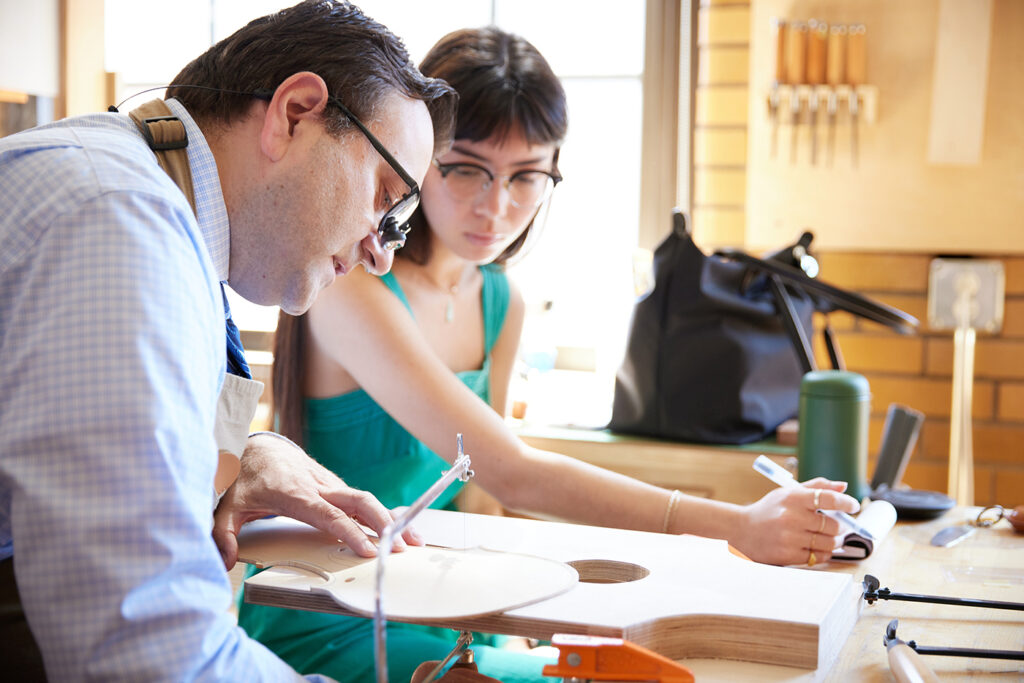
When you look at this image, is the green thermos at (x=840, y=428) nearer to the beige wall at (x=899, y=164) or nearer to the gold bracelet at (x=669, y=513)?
the gold bracelet at (x=669, y=513)

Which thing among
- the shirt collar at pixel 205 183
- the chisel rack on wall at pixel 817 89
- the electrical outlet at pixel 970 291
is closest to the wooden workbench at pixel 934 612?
the shirt collar at pixel 205 183

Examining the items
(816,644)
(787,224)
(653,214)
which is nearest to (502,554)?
(816,644)

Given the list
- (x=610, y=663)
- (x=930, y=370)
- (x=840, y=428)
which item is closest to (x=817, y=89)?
(x=930, y=370)

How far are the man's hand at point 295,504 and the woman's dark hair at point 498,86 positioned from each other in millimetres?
620

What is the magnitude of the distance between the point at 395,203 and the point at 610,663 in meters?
0.54

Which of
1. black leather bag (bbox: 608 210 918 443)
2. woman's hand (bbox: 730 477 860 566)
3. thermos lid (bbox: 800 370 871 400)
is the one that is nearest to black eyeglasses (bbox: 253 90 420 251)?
woman's hand (bbox: 730 477 860 566)

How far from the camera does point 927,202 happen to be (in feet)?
7.93

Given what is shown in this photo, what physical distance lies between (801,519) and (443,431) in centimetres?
52

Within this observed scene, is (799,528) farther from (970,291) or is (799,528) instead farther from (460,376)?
(970,291)

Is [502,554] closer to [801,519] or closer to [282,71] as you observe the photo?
[801,519]

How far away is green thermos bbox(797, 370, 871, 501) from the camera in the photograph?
5.27ft

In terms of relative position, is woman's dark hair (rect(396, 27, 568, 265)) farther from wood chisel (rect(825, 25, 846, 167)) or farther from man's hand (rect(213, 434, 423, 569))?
wood chisel (rect(825, 25, 846, 167))

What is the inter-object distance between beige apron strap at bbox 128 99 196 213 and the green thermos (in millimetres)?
1060

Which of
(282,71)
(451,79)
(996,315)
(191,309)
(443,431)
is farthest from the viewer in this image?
(996,315)
